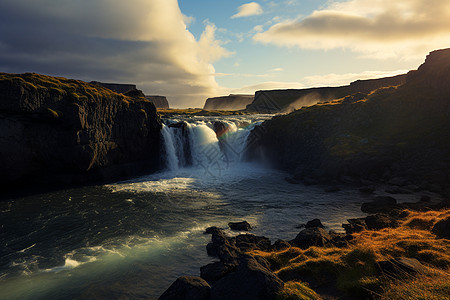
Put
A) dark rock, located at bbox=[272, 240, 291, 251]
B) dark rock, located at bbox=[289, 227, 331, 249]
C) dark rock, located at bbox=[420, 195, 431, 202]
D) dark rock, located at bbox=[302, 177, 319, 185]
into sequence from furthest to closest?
dark rock, located at bbox=[302, 177, 319, 185]
dark rock, located at bbox=[420, 195, 431, 202]
dark rock, located at bbox=[272, 240, 291, 251]
dark rock, located at bbox=[289, 227, 331, 249]

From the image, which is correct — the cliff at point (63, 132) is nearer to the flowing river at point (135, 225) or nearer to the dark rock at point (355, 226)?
the flowing river at point (135, 225)

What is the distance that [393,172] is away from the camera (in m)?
40.4

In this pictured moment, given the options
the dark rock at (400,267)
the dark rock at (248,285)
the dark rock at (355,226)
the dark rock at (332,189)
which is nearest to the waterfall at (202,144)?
the dark rock at (332,189)

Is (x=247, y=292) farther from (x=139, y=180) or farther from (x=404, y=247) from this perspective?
(x=139, y=180)

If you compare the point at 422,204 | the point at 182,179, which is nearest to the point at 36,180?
the point at 182,179

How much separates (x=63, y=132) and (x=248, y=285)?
43.7m

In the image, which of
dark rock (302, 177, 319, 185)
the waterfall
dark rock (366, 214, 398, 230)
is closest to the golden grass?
dark rock (366, 214, 398, 230)

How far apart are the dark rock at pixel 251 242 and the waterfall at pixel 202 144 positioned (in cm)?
3800


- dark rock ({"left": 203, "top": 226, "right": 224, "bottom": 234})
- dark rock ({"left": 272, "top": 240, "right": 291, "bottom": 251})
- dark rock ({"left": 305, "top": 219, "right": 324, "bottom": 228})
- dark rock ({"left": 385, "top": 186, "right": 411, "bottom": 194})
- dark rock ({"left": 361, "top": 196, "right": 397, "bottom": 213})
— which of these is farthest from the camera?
dark rock ({"left": 385, "top": 186, "right": 411, "bottom": 194})

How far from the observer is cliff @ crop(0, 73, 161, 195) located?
37406 mm

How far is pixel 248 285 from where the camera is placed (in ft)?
36.2

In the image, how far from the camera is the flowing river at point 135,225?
17.0 m

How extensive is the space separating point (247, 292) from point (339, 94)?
196578mm

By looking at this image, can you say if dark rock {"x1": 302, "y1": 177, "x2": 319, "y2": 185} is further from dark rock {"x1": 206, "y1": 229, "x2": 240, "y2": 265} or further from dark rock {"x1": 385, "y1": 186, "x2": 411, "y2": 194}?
dark rock {"x1": 206, "y1": 229, "x2": 240, "y2": 265}
